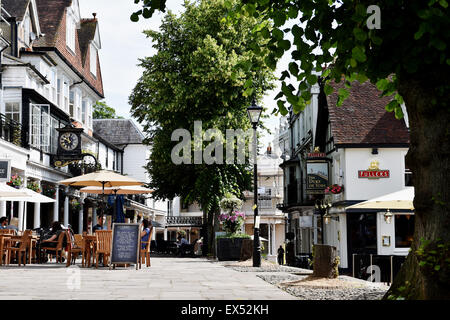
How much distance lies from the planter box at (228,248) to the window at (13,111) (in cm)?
1007

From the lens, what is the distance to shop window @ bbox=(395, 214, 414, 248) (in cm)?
3341

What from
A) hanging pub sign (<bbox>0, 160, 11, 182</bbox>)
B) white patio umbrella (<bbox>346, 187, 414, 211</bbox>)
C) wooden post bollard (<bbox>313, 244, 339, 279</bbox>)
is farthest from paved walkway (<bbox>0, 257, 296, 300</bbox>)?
hanging pub sign (<bbox>0, 160, 11, 182</bbox>)

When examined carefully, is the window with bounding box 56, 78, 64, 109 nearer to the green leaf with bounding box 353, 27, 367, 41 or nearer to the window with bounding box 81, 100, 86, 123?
the window with bounding box 81, 100, 86, 123

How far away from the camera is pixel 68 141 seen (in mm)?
31062

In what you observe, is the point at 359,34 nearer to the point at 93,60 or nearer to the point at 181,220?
the point at 93,60

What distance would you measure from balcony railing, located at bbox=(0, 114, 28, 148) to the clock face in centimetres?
350

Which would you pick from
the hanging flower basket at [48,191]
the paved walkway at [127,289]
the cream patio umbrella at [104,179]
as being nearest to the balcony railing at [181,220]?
the hanging flower basket at [48,191]

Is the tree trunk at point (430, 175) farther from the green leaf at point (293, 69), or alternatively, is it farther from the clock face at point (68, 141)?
the clock face at point (68, 141)

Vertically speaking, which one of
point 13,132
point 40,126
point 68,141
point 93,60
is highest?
point 93,60

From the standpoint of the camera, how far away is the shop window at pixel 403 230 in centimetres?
3341

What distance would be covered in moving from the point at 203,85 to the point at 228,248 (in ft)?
32.4

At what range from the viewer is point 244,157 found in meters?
32.4

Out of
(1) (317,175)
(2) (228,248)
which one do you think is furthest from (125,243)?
(1) (317,175)
